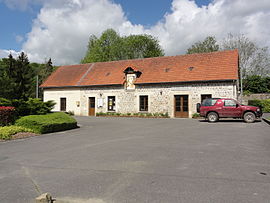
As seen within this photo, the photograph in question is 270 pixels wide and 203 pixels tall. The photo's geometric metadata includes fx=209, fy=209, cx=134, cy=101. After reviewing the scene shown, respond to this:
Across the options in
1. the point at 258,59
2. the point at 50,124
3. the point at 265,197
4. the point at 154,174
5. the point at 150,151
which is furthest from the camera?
the point at 258,59

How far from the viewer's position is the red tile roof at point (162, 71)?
18.8 m

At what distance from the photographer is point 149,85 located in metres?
20.9

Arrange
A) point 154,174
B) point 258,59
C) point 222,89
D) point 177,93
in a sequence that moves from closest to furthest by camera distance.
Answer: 1. point 154,174
2. point 222,89
3. point 177,93
4. point 258,59

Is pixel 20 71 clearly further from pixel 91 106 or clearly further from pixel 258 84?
pixel 258 84

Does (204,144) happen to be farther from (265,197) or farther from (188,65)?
(188,65)

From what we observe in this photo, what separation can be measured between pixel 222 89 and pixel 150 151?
1408 cm

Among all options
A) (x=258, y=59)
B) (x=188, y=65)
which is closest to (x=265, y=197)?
(x=188, y=65)

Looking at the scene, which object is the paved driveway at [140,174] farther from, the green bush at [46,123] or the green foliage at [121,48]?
the green foliage at [121,48]

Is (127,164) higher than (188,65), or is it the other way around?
(188,65)

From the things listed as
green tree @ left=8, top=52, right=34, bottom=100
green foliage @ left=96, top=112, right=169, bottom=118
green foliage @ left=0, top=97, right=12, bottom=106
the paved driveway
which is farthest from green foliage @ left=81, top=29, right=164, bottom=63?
the paved driveway

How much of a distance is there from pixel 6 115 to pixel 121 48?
105 ft

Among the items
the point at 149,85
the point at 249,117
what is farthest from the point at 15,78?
the point at 249,117

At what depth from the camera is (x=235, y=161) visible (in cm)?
489

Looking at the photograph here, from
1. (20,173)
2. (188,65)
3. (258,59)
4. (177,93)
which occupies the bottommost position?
(20,173)
